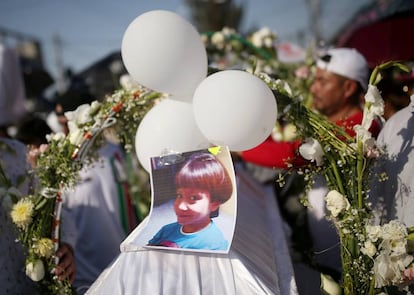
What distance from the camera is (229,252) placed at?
1.51 meters

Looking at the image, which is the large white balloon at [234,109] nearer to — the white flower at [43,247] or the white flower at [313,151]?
the white flower at [313,151]

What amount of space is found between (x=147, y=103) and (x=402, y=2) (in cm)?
378

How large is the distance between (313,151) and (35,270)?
1313 mm

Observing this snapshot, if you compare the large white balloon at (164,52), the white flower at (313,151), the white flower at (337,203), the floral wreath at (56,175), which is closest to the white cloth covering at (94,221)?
the floral wreath at (56,175)

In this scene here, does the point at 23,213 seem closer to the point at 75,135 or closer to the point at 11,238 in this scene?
the point at 11,238

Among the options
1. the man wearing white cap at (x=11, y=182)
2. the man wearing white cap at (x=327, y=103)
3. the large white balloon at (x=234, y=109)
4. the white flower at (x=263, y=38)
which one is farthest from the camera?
the white flower at (x=263, y=38)

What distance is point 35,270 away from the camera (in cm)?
177

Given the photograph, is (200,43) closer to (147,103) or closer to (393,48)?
(147,103)

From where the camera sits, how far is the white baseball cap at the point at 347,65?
110 inches

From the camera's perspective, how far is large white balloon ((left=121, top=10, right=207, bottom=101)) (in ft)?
A: 5.05

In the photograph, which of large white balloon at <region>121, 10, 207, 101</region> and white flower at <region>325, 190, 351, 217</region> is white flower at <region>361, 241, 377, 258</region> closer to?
white flower at <region>325, 190, 351, 217</region>

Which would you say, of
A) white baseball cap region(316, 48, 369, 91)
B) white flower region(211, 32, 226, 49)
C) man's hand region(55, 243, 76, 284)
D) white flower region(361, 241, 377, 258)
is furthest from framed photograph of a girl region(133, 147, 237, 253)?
white flower region(211, 32, 226, 49)

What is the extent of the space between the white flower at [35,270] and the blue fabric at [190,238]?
0.62 metres

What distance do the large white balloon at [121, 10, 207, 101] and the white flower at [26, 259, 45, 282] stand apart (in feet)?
3.11
